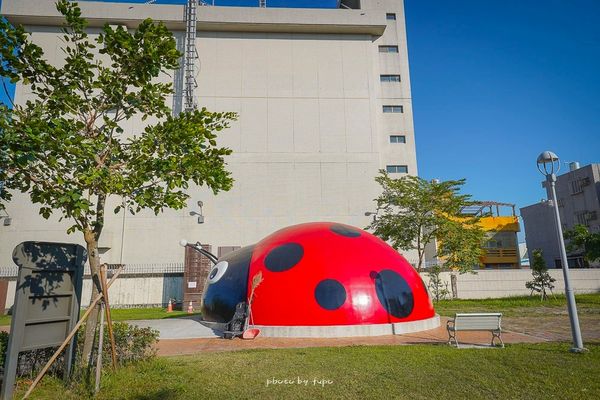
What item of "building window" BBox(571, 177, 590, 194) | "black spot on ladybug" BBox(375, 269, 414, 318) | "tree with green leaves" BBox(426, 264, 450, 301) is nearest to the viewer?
"black spot on ladybug" BBox(375, 269, 414, 318)

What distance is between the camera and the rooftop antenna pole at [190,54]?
34.2 metres

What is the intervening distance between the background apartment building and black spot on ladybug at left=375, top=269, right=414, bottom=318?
39.9 metres

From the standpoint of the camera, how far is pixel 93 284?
7.09 m

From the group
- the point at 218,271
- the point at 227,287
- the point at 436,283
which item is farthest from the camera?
the point at 436,283

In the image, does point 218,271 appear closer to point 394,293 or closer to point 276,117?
point 394,293

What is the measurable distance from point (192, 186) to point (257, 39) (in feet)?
52.5

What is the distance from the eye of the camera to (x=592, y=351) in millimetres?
8984

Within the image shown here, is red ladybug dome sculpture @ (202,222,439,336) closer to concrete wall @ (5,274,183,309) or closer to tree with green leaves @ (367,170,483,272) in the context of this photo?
tree with green leaves @ (367,170,483,272)

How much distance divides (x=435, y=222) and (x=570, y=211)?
106ft

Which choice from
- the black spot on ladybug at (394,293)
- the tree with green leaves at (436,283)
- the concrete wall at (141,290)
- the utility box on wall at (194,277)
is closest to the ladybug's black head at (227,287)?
the black spot on ladybug at (394,293)

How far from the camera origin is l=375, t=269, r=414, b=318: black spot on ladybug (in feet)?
39.1

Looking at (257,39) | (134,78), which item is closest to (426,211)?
(134,78)

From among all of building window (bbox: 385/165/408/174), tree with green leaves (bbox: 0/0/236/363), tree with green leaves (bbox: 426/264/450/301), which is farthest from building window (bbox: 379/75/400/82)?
tree with green leaves (bbox: 0/0/236/363)

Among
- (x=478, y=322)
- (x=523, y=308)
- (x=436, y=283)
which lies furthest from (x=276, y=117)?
(x=478, y=322)
